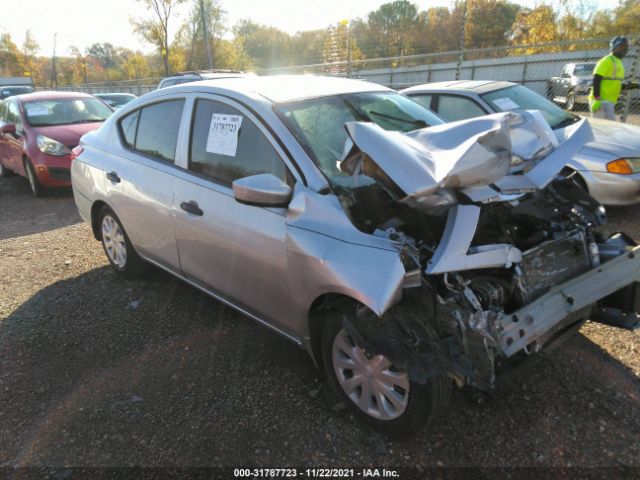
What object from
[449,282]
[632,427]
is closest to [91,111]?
[449,282]

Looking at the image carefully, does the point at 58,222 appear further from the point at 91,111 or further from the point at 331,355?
the point at 331,355

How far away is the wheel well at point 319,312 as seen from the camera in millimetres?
2383

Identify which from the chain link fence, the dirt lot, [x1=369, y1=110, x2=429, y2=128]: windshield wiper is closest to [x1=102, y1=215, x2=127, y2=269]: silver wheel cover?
the dirt lot

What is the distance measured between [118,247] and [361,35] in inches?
1460

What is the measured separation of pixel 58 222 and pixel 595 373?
6716 millimetres

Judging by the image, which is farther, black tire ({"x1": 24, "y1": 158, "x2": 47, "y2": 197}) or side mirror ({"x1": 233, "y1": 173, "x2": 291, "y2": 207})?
black tire ({"x1": 24, "y1": 158, "x2": 47, "y2": 197})

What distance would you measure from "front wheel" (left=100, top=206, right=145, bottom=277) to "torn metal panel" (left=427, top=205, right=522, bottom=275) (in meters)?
3.10

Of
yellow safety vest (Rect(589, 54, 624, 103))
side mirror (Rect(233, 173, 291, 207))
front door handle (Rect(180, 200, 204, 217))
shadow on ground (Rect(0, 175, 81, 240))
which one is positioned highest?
yellow safety vest (Rect(589, 54, 624, 103))

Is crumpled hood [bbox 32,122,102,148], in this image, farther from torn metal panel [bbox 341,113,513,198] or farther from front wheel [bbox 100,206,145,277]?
torn metal panel [bbox 341,113,513,198]

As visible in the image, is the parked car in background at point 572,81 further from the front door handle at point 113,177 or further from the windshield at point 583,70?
the front door handle at point 113,177

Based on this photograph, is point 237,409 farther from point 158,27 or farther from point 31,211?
point 158,27

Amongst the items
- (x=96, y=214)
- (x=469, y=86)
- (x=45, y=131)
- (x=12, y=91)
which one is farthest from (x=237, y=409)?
(x=12, y=91)

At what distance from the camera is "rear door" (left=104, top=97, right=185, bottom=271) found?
344 centimetres

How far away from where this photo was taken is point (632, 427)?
243cm
